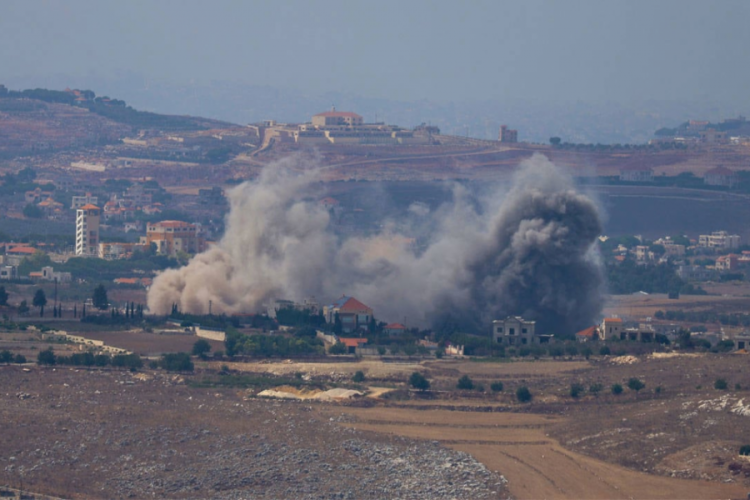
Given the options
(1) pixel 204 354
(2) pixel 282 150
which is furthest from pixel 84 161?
(1) pixel 204 354

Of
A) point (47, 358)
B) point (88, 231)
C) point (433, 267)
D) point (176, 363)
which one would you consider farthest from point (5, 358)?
point (88, 231)

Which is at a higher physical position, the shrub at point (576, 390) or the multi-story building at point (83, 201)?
the multi-story building at point (83, 201)

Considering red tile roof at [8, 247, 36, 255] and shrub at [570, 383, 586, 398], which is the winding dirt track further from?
red tile roof at [8, 247, 36, 255]

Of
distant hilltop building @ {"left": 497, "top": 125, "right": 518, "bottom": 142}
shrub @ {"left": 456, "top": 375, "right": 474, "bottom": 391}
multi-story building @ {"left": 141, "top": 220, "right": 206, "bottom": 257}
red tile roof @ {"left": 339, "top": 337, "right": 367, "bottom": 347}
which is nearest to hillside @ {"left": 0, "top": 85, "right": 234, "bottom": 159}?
distant hilltop building @ {"left": 497, "top": 125, "right": 518, "bottom": 142}

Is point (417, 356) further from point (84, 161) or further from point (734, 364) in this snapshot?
point (84, 161)

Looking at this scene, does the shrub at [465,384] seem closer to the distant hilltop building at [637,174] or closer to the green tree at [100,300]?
the green tree at [100,300]

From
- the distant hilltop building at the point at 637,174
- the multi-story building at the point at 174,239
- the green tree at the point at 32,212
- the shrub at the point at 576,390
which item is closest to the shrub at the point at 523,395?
the shrub at the point at 576,390
